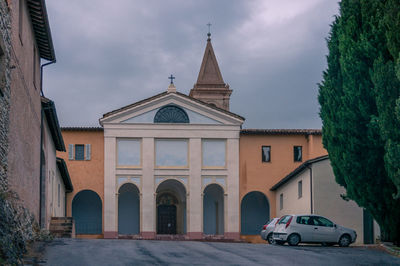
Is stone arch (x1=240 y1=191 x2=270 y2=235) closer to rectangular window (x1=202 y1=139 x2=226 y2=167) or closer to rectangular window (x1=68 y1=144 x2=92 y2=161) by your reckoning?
rectangular window (x1=202 y1=139 x2=226 y2=167)

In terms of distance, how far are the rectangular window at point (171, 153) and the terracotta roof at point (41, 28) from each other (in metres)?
20.1

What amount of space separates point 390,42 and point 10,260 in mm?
10238

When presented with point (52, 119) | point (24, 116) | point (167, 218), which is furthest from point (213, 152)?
point (24, 116)

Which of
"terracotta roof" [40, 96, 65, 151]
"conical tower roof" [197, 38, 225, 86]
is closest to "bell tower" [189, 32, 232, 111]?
"conical tower roof" [197, 38, 225, 86]

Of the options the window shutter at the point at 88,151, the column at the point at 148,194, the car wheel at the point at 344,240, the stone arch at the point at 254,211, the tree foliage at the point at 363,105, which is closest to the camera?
the tree foliage at the point at 363,105

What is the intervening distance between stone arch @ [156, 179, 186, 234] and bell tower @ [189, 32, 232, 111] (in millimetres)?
12021

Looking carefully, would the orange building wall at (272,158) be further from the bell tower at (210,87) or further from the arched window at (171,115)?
the bell tower at (210,87)

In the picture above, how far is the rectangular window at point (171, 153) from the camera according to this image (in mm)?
42844

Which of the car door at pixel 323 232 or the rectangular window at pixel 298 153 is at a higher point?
the rectangular window at pixel 298 153

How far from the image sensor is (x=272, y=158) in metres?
44.0

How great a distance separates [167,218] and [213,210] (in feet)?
10.4

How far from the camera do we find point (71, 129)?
4328cm

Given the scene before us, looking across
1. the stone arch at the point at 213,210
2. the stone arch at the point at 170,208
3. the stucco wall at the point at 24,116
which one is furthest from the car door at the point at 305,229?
the stone arch at the point at 170,208

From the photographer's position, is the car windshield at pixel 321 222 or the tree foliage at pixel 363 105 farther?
the car windshield at pixel 321 222
